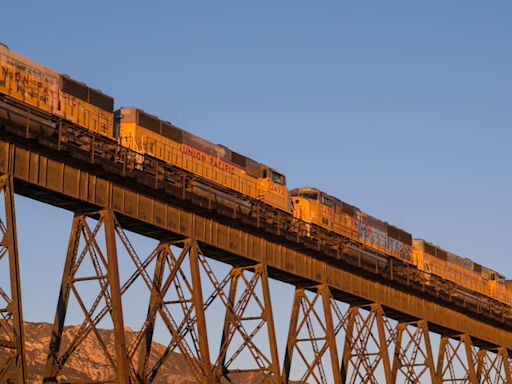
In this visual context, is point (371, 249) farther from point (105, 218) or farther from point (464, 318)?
point (105, 218)

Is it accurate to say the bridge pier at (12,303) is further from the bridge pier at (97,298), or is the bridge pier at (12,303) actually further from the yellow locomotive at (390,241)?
the yellow locomotive at (390,241)

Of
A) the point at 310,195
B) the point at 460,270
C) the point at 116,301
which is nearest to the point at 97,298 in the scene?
the point at 116,301

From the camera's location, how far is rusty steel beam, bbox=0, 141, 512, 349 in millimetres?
34500

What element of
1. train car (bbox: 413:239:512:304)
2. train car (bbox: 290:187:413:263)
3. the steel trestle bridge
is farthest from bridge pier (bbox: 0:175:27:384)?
train car (bbox: 413:239:512:304)

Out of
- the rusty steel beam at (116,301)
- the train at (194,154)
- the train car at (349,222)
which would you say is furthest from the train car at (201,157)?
the rusty steel beam at (116,301)

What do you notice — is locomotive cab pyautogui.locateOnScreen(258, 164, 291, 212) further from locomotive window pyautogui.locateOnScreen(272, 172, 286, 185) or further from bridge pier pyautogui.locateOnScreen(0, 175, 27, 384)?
bridge pier pyautogui.locateOnScreen(0, 175, 27, 384)

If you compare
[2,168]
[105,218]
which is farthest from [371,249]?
[2,168]

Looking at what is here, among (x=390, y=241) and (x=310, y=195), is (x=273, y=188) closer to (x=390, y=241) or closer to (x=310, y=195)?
(x=310, y=195)

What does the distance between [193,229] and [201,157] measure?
5.72 metres

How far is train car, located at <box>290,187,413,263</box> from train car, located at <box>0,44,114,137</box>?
58.1ft

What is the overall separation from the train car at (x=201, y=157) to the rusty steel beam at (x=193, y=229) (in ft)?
11.3

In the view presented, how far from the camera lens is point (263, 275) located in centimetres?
4472

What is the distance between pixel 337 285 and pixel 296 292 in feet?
8.22

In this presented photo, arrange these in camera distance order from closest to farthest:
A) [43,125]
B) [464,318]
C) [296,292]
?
[43,125] → [296,292] → [464,318]
